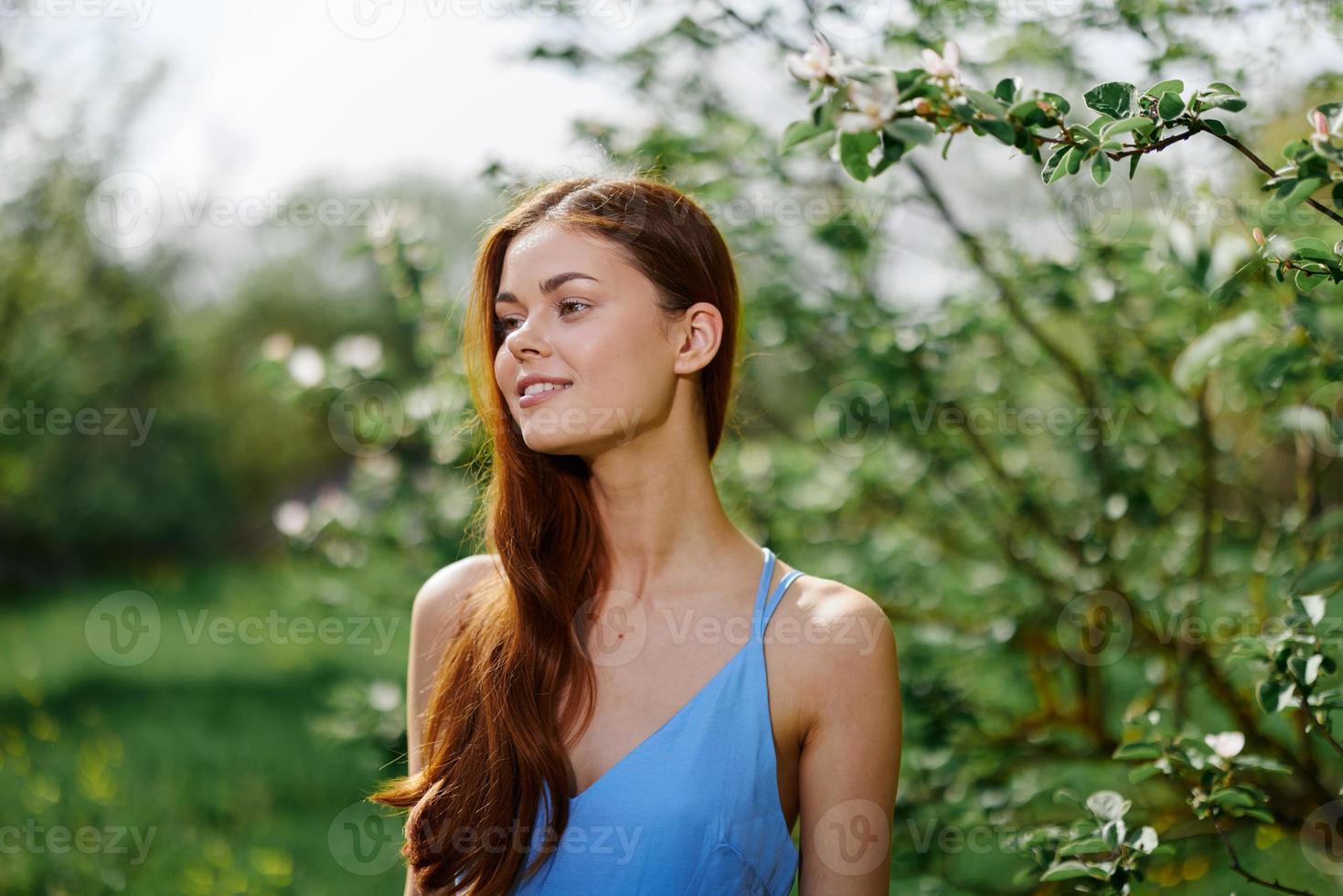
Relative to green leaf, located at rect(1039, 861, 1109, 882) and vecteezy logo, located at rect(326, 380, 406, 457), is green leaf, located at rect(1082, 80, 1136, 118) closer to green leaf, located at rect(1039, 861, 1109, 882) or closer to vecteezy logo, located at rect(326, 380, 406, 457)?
green leaf, located at rect(1039, 861, 1109, 882)

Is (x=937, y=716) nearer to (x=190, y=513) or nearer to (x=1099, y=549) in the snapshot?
(x=1099, y=549)

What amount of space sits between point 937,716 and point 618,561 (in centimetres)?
88

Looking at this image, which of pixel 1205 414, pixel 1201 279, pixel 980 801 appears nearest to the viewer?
pixel 1201 279

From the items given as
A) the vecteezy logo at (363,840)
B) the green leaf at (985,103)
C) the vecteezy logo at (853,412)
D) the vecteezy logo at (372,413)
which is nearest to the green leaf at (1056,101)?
the green leaf at (985,103)

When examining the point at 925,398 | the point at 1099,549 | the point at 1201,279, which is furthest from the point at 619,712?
the point at 1099,549

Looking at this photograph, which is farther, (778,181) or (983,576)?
(983,576)

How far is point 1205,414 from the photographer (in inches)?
101

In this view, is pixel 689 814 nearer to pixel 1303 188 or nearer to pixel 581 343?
pixel 581 343

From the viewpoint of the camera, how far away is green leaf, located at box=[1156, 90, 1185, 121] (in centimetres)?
113

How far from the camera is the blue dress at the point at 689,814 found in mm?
1577

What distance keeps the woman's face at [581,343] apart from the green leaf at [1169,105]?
0.81 meters

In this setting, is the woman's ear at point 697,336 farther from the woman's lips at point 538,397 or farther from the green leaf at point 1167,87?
the green leaf at point 1167,87

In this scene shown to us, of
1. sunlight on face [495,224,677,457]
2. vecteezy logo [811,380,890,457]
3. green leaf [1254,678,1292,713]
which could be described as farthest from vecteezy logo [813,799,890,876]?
vecteezy logo [811,380,890,457]

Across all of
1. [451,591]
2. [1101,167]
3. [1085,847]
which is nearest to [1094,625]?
[1085,847]
